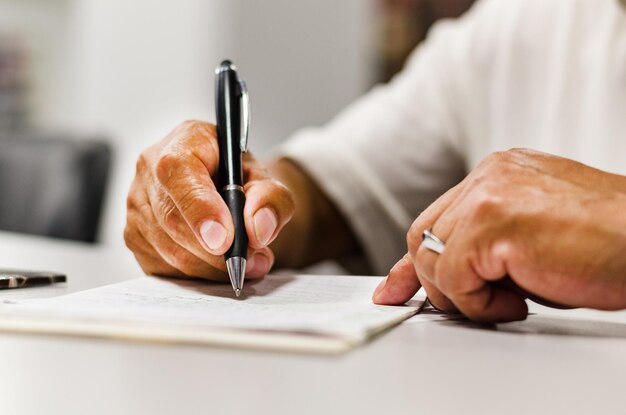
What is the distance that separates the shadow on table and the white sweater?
45 centimetres

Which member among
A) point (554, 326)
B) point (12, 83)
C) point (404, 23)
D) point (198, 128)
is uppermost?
point (404, 23)

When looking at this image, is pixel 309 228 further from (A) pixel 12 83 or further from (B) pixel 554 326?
(A) pixel 12 83

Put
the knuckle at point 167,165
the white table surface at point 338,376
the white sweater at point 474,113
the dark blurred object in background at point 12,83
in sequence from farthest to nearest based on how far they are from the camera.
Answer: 1. the dark blurred object in background at point 12,83
2. the white sweater at point 474,113
3. the knuckle at point 167,165
4. the white table surface at point 338,376

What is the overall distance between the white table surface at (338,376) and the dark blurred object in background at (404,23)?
1.96 m

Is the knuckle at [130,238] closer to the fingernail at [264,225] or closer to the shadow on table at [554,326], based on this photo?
the fingernail at [264,225]

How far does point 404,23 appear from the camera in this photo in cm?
226

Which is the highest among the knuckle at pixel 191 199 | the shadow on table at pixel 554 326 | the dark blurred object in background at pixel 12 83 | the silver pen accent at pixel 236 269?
the dark blurred object in background at pixel 12 83

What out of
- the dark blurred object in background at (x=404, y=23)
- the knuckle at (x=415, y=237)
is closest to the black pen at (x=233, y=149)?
the knuckle at (x=415, y=237)

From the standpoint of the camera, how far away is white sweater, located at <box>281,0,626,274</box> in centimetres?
88

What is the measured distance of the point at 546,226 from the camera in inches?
14.7

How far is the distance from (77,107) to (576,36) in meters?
2.05

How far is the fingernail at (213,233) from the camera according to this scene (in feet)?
1.49

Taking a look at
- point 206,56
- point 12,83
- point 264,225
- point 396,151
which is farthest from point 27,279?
point 12,83

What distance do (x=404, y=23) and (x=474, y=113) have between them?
1.29 m
